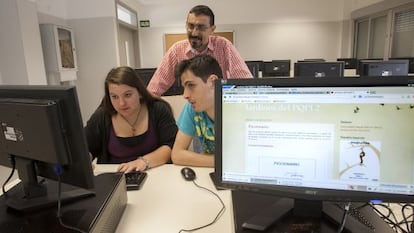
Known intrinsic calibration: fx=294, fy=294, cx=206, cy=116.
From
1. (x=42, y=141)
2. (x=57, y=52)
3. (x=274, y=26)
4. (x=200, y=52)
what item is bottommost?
(x=42, y=141)

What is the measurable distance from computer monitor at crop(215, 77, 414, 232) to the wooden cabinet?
383cm

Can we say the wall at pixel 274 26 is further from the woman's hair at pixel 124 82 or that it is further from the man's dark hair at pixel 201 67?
Answer: the man's dark hair at pixel 201 67

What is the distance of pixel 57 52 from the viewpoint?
3965 millimetres

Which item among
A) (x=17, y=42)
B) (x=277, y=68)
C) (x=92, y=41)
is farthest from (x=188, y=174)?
(x=92, y=41)

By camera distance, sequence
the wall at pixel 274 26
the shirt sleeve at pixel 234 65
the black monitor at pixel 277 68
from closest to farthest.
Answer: the shirt sleeve at pixel 234 65 < the black monitor at pixel 277 68 < the wall at pixel 274 26

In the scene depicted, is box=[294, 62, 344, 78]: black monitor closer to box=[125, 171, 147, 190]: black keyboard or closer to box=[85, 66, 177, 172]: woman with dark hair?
box=[85, 66, 177, 172]: woman with dark hair

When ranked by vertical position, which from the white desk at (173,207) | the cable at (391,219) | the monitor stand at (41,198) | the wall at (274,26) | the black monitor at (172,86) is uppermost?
the wall at (274,26)

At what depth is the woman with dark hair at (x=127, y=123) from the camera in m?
1.67

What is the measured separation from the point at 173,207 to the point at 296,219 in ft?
1.41

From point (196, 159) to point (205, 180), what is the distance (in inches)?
7.7

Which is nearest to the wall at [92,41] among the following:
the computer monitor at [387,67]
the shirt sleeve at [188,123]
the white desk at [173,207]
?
the shirt sleeve at [188,123]

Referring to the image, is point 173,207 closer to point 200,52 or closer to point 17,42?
point 200,52

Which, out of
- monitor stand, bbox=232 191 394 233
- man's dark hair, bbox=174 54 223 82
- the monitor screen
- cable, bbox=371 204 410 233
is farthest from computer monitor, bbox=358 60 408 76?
monitor stand, bbox=232 191 394 233

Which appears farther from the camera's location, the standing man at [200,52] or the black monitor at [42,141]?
the standing man at [200,52]
